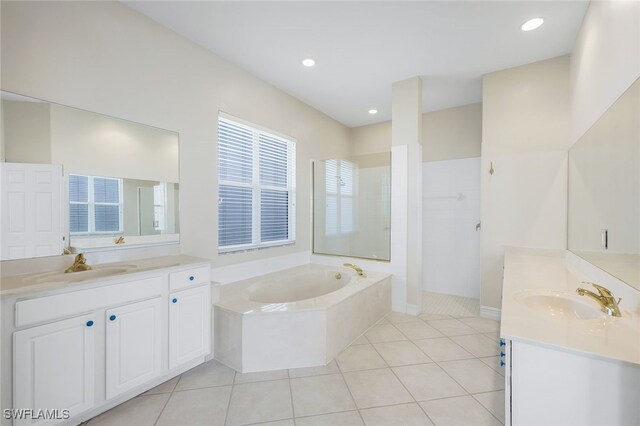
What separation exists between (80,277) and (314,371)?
166 cm

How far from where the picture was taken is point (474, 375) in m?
1.95

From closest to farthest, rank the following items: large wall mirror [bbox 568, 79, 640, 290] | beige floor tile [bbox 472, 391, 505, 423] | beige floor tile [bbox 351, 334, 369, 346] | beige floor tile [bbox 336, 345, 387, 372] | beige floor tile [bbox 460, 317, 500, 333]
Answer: large wall mirror [bbox 568, 79, 640, 290] → beige floor tile [bbox 472, 391, 505, 423] → beige floor tile [bbox 336, 345, 387, 372] → beige floor tile [bbox 351, 334, 369, 346] → beige floor tile [bbox 460, 317, 500, 333]

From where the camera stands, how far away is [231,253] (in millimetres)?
2781

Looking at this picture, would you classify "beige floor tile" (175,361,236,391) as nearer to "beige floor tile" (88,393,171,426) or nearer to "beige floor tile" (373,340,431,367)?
"beige floor tile" (88,393,171,426)

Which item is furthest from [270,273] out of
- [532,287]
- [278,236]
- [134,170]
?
[532,287]

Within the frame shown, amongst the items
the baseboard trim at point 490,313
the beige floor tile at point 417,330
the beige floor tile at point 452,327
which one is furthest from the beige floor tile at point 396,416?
the baseboard trim at point 490,313

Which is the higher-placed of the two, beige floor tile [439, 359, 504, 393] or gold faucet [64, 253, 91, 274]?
gold faucet [64, 253, 91, 274]

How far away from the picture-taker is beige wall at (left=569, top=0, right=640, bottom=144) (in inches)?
49.3

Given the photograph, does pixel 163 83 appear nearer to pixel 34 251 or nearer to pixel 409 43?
pixel 34 251

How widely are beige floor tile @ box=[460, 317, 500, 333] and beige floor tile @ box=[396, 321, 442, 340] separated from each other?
18.1 inches

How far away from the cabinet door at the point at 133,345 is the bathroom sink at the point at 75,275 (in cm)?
26

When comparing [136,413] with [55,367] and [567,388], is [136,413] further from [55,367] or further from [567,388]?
[567,388]

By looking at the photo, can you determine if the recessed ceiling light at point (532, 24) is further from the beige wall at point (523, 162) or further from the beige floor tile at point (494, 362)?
the beige floor tile at point (494, 362)

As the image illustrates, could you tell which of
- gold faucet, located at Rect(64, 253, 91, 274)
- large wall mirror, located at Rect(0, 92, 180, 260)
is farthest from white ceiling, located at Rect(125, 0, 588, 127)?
gold faucet, located at Rect(64, 253, 91, 274)
